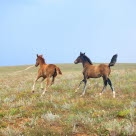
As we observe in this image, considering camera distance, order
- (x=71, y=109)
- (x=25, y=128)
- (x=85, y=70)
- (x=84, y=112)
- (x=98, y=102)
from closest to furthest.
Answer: (x=25, y=128) → (x=84, y=112) → (x=71, y=109) → (x=98, y=102) → (x=85, y=70)

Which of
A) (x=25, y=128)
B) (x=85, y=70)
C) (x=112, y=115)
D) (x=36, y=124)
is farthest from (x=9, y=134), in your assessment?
(x=85, y=70)

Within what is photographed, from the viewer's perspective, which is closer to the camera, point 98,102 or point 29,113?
point 29,113

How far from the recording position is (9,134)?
17.5 ft

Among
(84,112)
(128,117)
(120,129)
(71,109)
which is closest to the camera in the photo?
(120,129)

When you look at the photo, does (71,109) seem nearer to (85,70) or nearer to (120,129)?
(120,129)

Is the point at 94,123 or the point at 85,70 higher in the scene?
the point at 85,70

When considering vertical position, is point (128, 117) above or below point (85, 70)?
below

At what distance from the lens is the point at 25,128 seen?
231 inches

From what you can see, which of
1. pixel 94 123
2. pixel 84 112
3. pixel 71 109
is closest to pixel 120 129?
pixel 94 123

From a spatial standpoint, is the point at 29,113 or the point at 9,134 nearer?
the point at 9,134

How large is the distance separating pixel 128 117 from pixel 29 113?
3428mm

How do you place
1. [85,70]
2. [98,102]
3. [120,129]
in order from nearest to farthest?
[120,129] → [98,102] → [85,70]

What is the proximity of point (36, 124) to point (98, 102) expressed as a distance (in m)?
3.81

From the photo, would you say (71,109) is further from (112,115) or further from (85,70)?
(85,70)
